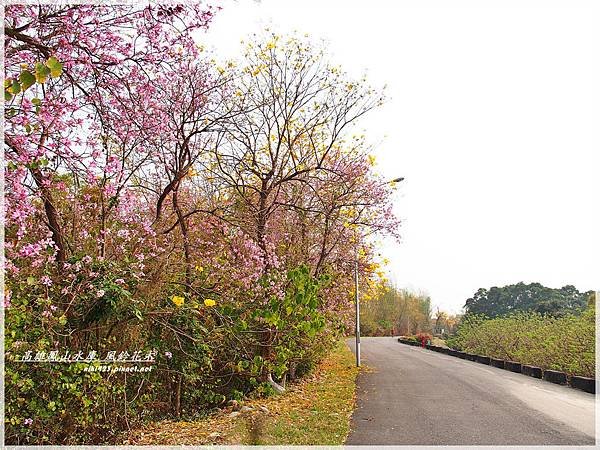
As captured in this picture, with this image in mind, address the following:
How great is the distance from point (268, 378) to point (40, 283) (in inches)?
259

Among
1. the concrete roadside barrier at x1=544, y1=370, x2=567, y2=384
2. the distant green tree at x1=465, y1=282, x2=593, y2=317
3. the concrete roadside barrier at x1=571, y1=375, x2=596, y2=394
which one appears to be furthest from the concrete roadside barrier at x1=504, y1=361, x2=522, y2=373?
the distant green tree at x1=465, y1=282, x2=593, y2=317

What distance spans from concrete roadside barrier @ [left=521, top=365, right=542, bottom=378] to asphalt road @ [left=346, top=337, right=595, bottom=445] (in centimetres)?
49

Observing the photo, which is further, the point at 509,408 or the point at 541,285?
the point at 541,285

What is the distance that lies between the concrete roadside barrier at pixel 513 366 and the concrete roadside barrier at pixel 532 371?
469mm

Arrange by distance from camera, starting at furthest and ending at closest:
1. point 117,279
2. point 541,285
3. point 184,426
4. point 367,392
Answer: point 541,285, point 367,392, point 184,426, point 117,279

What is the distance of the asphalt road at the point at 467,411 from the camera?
7.97 meters

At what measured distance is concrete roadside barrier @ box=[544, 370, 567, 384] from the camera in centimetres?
1496

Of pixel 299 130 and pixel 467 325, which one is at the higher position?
pixel 299 130

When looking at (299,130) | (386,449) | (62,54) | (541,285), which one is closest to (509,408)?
(386,449)

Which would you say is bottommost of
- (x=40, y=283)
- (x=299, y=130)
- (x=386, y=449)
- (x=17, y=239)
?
(x=386, y=449)

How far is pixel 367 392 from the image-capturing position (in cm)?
1259

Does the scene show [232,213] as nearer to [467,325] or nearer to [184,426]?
[184,426]

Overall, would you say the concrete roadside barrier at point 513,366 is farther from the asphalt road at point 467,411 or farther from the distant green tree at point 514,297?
the distant green tree at point 514,297

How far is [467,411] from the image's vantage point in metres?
10.1
